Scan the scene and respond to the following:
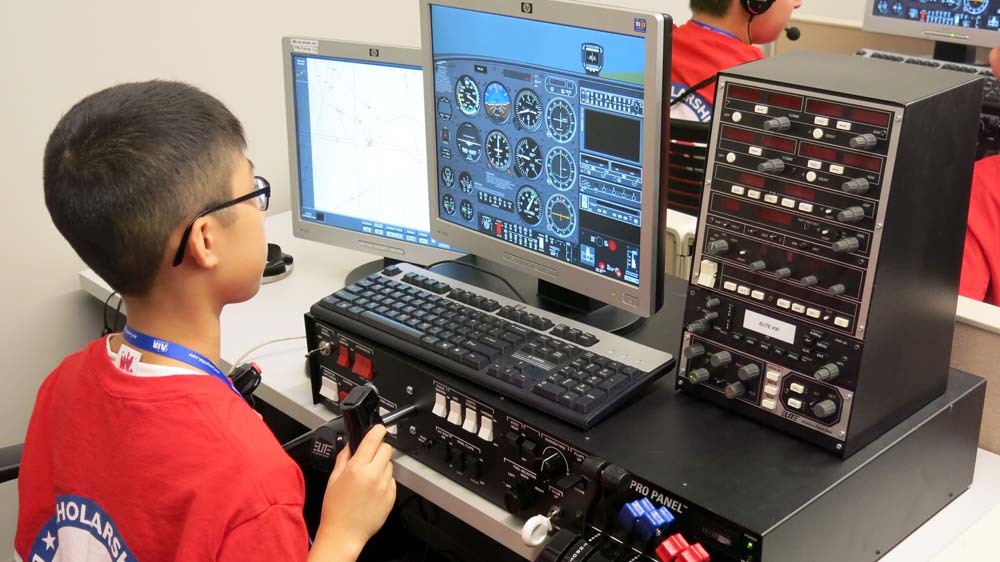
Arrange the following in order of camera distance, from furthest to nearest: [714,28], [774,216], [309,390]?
[714,28] → [309,390] → [774,216]

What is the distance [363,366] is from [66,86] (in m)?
1.13

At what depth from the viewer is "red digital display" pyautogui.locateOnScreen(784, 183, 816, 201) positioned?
1.10 metres

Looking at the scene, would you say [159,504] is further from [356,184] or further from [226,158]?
[356,184]

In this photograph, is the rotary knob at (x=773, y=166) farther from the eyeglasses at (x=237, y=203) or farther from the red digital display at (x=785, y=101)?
the eyeglasses at (x=237, y=203)

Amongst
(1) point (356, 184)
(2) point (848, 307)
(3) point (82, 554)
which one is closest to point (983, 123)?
(1) point (356, 184)

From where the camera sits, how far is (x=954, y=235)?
3.89ft

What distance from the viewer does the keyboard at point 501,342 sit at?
124cm

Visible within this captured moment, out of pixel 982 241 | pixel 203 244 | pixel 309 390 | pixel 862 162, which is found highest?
pixel 862 162

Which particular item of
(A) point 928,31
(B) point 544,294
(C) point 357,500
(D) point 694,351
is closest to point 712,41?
(A) point 928,31

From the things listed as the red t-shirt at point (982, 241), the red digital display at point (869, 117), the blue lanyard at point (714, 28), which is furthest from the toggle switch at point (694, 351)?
the blue lanyard at point (714, 28)

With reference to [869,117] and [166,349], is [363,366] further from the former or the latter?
[869,117]

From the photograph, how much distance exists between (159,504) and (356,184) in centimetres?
96

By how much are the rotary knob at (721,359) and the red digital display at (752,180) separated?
207 mm

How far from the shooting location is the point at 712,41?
9.00 ft
